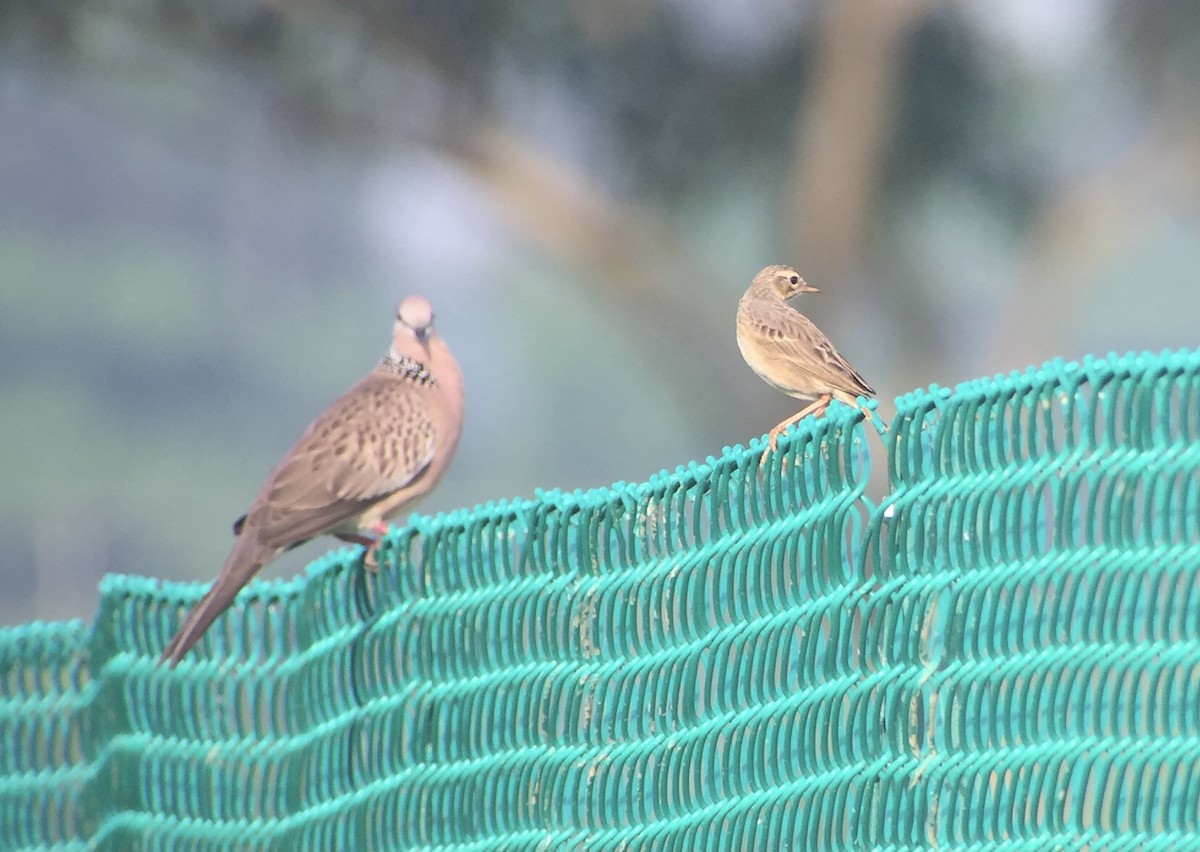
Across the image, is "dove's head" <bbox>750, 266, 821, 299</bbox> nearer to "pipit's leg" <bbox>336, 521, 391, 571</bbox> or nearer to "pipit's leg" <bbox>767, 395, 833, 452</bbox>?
"pipit's leg" <bbox>767, 395, 833, 452</bbox>

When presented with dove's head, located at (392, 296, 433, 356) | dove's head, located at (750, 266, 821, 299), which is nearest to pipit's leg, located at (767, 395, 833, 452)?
dove's head, located at (392, 296, 433, 356)

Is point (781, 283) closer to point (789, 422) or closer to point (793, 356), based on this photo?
point (793, 356)

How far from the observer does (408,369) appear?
7000 millimetres

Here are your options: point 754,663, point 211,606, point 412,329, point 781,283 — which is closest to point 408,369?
point 412,329

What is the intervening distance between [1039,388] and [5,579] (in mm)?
18848

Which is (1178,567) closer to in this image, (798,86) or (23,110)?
(798,86)

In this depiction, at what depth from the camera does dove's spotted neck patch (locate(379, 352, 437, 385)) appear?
22.8ft

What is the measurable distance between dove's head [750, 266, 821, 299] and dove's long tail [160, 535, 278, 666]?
314 cm

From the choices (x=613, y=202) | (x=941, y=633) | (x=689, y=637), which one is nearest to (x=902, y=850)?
(x=941, y=633)

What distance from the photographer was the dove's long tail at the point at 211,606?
5.33 m

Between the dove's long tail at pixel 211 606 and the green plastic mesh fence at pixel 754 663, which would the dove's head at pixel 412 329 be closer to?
the dove's long tail at pixel 211 606

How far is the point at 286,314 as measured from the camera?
26641 millimetres

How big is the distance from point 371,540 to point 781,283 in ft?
9.70

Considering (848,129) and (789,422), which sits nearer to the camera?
(789,422)
